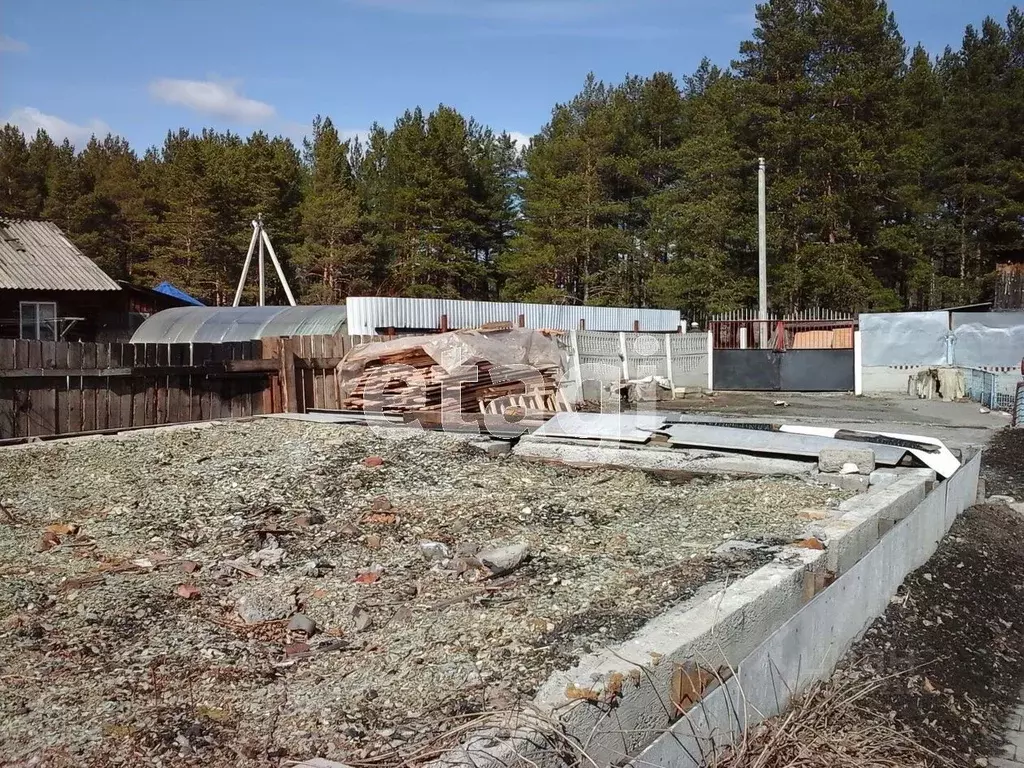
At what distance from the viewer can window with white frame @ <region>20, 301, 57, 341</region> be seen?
21391mm

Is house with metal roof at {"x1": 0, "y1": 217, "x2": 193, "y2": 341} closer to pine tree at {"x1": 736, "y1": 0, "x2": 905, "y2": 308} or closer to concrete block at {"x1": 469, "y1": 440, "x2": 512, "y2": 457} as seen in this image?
concrete block at {"x1": 469, "y1": 440, "x2": 512, "y2": 457}

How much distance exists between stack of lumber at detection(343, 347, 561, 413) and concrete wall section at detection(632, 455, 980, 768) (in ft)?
20.2

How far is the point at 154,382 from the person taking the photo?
11000 mm

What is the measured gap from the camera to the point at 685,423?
9.77m

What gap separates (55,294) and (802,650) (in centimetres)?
2234

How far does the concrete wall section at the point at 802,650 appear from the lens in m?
3.45

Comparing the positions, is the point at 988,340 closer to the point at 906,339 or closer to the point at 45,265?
the point at 906,339

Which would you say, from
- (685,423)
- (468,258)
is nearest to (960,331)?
(685,423)

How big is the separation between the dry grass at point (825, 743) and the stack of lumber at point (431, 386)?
25.1 feet

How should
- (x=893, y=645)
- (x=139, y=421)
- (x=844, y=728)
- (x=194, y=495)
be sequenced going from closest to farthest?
(x=844, y=728), (x=893, y=645), (x=194, y=495), (x=139, y=421)

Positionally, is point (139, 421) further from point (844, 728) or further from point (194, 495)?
point (844, 728)

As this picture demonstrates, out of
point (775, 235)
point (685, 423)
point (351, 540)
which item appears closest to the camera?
point (351, 540)

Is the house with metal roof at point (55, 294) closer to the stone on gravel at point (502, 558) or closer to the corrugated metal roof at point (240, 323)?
the corrugated metal roof at point (240, 323)

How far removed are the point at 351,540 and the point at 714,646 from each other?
2.97 meters
